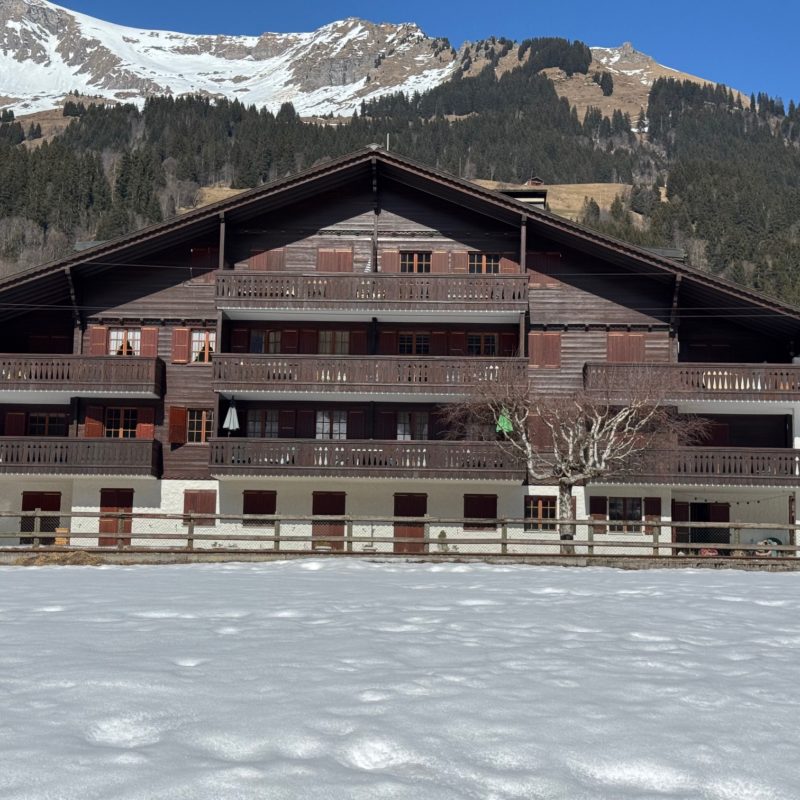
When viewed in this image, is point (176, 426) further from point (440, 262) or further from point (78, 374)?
point (440, 262)

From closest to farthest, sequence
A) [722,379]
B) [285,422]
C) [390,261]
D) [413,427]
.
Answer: [722,379]
[413,427]
[285,422]
[390,261]

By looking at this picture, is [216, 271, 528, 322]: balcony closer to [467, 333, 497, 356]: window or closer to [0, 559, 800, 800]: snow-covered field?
[467, 333, 497, 356]: window

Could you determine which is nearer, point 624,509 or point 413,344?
point 624,509

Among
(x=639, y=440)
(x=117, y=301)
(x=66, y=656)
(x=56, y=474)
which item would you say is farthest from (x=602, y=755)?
(x=117, y=301)

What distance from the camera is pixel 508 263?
3550 cm

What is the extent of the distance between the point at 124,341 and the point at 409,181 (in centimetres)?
1126

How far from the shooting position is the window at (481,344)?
115ft

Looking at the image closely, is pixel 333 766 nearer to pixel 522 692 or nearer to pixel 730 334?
pixel 522 692

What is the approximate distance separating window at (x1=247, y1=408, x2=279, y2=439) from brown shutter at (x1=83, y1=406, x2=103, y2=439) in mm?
4919

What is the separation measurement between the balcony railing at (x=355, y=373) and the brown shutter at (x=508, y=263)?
13.5 ft

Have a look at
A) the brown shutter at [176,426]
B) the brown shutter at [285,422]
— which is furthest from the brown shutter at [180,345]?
the brown shutter at [285,422]

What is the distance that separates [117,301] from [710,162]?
532ft

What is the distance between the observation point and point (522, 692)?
8617mm

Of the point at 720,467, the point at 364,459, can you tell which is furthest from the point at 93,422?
the point at 720,467
